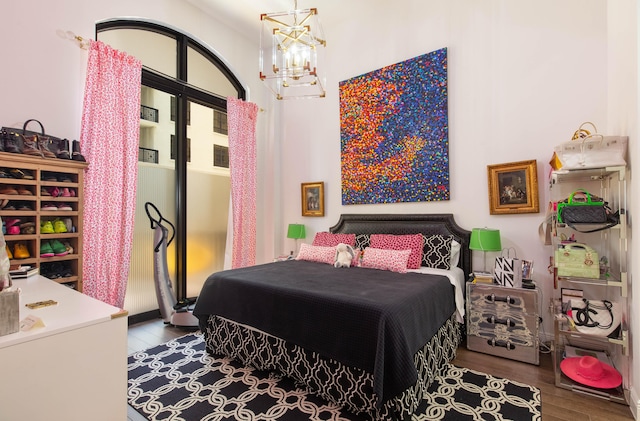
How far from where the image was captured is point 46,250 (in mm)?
2453

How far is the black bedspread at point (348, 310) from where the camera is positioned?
Answer: 1.71m

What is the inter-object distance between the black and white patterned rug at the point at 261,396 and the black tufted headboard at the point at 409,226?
1281 mm

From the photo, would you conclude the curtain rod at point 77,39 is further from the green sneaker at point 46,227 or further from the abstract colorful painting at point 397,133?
the abstract colorful painting at point 397,133

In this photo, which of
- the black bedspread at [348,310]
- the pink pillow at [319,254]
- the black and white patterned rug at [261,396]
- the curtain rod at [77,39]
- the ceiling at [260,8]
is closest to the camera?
the black bedspread at [348,310]

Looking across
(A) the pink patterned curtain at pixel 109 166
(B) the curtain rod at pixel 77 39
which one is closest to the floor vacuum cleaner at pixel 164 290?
(A) the pink patterned curtain at pixel 109 166

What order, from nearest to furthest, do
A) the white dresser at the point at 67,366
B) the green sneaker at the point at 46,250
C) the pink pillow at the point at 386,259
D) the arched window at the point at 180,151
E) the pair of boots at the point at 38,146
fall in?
the white dresser at the point at 67,366 < the pair of boots at the point at 38,146 < the green sneaker at the point at 46,250 < the pink pillow at the point at 386,259 < the arched window at the point at 180,151

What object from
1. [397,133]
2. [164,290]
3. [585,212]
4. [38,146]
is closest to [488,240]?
[585,212]

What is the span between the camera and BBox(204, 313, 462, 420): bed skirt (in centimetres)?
180

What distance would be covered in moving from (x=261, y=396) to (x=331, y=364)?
540 mm

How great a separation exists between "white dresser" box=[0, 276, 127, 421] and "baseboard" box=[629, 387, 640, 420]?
2.77 metres

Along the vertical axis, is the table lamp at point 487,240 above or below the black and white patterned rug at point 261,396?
above

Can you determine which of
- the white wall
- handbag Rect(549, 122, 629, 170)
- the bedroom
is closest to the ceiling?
the bedroom

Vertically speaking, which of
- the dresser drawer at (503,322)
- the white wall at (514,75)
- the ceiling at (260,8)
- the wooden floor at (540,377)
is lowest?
the wooden floor at (540,377)

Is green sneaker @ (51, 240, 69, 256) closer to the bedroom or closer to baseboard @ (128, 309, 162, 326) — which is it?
the bedroom
